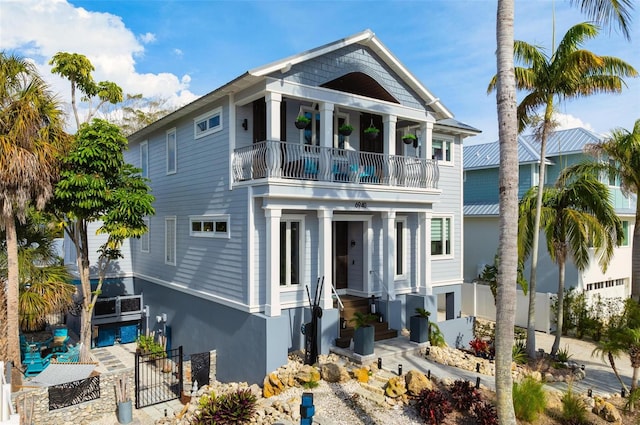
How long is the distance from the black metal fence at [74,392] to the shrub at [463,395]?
28.3ft

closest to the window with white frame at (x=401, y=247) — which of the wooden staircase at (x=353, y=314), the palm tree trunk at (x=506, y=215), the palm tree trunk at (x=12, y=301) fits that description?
the wooden staircase at (x=353, y=314)

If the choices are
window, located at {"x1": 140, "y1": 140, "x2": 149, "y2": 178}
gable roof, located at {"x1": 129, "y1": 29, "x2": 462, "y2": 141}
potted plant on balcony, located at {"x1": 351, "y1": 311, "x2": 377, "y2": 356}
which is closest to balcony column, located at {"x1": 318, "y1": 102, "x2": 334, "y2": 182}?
gable roof, located at {"x1": 129, "y1": 29, "x2": 462, "y2": 141}

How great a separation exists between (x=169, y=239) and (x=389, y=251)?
27.4 ft

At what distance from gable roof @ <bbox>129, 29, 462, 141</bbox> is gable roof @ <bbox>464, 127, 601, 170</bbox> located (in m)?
7.00

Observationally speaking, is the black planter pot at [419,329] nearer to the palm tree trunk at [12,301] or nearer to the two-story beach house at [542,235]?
the two-story beach house at [542,235]

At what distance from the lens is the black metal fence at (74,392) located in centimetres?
1072

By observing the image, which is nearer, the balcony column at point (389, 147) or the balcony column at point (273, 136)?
the balcony column at point (273, 136)

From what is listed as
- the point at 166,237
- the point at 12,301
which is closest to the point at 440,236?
the point at 166,237

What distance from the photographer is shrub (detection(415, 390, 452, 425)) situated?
27.5ft

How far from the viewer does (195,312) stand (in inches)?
577

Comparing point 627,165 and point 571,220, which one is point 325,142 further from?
point 627,165

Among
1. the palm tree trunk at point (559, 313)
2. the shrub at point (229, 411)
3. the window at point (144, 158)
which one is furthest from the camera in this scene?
the window at point (144, 158)

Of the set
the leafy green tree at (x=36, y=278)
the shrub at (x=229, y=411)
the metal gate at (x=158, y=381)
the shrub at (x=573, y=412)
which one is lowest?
the metal gate at (x=158, y=381)

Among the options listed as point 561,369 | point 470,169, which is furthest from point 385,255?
point 470,169
